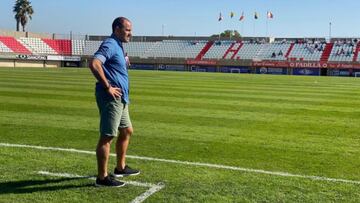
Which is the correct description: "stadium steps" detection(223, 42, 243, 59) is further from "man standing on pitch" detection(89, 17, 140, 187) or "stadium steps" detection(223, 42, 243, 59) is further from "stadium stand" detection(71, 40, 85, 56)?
"man standing on pitch" detection(89, 17, 140, 187)

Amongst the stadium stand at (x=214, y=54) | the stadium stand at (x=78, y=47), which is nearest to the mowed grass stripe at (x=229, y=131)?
the stadium stand at (x=214, y=54)

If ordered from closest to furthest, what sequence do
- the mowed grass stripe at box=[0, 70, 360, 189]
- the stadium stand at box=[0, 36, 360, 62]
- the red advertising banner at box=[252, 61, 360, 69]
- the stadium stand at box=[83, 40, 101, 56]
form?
the mowed grass stripe at box=[0, 70, 360, 189] < the red advertising banner at box=[252, 61, 360, 69] < the stadium stand at box=[0, 36, 360, 62] < the stadium stand at box=[83, 40, 101, 56]

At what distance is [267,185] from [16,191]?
3.45 meters

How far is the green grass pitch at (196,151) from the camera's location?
641 cm

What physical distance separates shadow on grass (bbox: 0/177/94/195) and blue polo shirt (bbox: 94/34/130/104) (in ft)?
4.70

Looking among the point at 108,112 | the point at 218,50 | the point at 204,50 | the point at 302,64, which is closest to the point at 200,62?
the point at 218,50

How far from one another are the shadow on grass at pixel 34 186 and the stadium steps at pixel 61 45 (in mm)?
84262

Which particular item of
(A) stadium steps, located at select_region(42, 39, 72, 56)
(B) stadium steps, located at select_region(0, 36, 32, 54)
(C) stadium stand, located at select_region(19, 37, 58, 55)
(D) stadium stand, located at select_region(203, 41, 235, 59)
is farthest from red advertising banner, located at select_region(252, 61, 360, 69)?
(B) stadium steps, located at select_region(0, 36, 32, 54)

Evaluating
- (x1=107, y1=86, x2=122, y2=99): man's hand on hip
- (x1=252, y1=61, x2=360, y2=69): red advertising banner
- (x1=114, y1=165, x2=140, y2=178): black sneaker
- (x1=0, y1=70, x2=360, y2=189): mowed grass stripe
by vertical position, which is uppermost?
(x1=107, y1=86, x2=122, y2=99): man's hand on hip

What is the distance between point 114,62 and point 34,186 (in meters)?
2.03

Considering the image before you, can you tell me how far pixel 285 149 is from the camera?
9.63 m

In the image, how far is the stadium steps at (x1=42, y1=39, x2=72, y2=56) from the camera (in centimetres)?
8869

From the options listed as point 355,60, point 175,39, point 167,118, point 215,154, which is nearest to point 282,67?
point 355,60

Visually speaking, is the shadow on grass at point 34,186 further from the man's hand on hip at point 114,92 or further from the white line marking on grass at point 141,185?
the man's hand on hip at point 114,92
